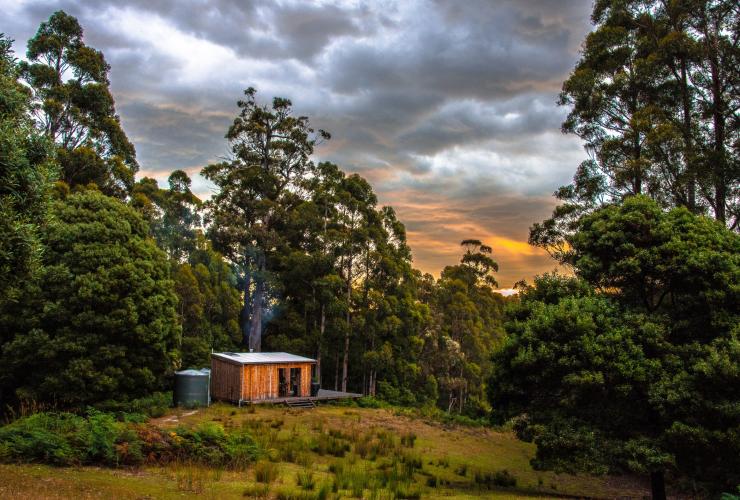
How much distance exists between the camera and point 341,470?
12.7 meters

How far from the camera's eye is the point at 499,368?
47.2 ft

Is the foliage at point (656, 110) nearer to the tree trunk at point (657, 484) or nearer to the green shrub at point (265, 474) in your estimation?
the tree trunk at point (657, 484)

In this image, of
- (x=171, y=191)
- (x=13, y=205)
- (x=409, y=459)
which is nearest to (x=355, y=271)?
(x=171, y=191)

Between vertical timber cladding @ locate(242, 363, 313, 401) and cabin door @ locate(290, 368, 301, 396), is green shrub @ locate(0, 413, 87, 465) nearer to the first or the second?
vertical timber cladding @ locate(242, 363, 313, 401)

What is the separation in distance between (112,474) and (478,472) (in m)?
10.3

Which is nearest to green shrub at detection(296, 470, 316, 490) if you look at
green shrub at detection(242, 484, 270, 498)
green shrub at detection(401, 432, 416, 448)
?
green shrub at detection(242, 484, 270, 498)

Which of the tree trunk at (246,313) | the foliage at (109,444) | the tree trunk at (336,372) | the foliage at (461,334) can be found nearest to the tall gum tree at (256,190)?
the tree trunk at (246,313)

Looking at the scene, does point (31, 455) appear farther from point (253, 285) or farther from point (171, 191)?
point (171, 191)

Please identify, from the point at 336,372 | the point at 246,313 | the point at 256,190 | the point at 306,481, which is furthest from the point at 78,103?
the point at 306,481

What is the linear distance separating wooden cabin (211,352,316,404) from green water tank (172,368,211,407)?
204cm

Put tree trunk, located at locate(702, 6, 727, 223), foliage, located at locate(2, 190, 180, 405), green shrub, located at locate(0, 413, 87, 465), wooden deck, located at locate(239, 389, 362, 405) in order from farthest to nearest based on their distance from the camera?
wooden deck, located at locate(239, 389, 362, 405), foliage, located at locate(2, 190, 180, 405), tree trunk, located at locate(702, 6, 727, 223), green shrub, located at locate(0, 413, 87, 465)

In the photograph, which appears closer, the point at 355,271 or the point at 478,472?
the point at 478,472

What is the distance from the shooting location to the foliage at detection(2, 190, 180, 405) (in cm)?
1969

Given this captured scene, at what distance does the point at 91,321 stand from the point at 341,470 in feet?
43.2
